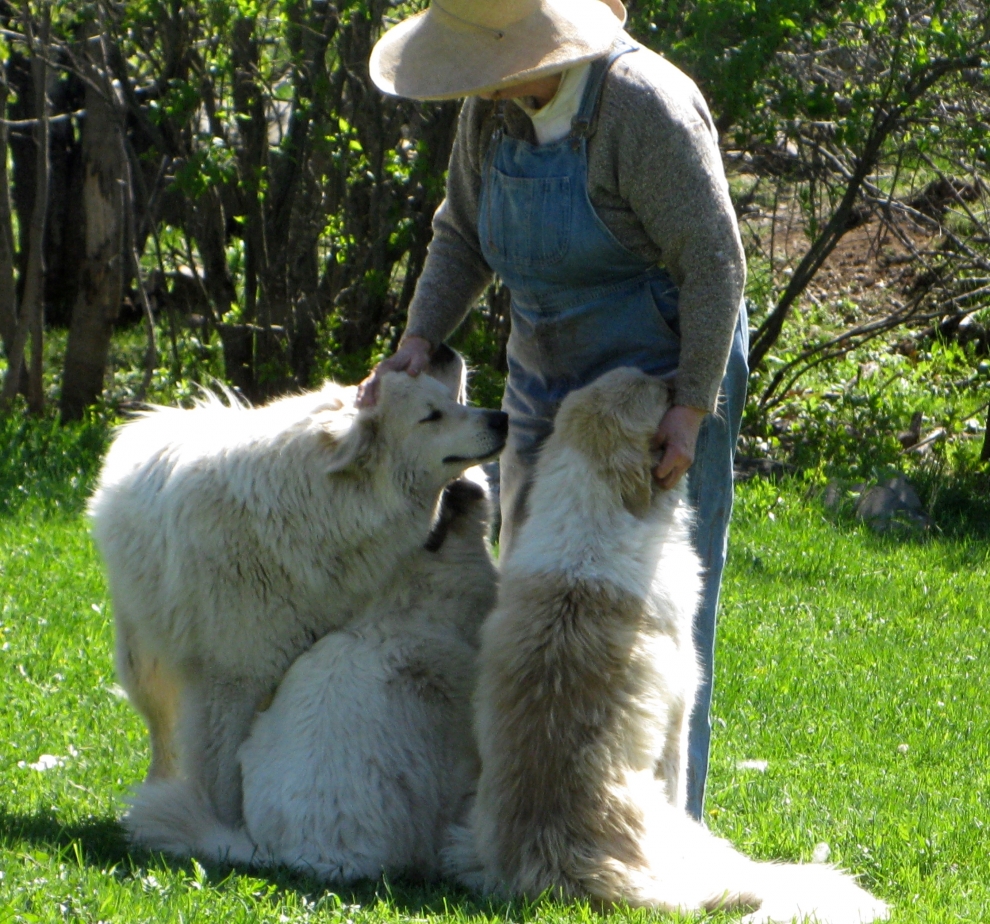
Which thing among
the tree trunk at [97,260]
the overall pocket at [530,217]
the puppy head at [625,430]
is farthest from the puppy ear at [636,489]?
the tree trunk at [97,260]

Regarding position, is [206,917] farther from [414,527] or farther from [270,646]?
[414,527]

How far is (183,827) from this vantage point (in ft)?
13.0

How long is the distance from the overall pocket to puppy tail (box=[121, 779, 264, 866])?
6.53 ft

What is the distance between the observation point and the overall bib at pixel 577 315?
378cm

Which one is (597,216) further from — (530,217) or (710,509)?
(710,509)

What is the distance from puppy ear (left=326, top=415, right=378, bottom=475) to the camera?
4.17 m

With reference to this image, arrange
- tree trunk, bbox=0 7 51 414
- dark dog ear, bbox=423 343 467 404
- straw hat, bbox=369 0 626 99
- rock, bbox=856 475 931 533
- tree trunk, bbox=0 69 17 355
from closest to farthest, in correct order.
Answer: straw hat, bbox=369 0 626 99
dark dog ear, bbox=423 343 467 404
rock, bbox=856 475 931 533
tree trunk, bbox=0 7 51 414
tree trunk, bbox=0 69 17 355

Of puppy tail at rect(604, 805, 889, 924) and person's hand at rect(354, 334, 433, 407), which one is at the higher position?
person's hand at rect(354, 334, 433, 407)

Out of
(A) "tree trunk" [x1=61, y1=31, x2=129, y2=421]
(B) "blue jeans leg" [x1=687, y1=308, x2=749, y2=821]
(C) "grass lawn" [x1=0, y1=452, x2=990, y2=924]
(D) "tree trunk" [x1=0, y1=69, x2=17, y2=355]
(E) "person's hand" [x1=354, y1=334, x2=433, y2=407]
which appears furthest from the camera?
(D) "tree trunk" [x1=0, y1=69, x2=17, y2=355]

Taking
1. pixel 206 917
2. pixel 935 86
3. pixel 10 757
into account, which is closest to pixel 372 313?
pixel 935 86

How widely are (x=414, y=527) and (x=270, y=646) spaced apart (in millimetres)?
615

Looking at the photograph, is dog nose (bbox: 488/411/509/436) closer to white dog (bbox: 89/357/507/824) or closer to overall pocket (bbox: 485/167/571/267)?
white dog (bbox: 89/357/507/824)

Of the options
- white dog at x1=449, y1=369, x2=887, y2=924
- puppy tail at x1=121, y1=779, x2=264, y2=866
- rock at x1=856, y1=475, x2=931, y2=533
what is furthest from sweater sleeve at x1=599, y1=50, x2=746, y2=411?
rock at x1=856, y1=475, x2=931, y2=533

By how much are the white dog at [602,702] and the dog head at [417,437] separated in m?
0.28
